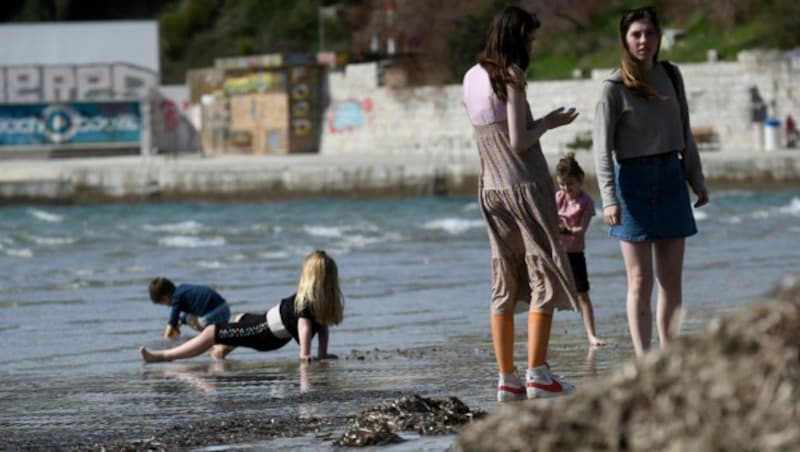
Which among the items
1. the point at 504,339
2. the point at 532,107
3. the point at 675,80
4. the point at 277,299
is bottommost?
the point at 277,299

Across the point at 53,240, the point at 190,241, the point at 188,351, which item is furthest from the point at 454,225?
the point at 188,351

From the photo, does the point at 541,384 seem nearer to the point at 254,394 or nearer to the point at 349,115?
the point at 254,394

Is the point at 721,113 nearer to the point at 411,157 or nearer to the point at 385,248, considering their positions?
the point at 411,157

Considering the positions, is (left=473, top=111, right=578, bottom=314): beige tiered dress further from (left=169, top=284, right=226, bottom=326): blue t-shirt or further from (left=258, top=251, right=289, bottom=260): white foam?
(left=258, top=251, right=289, bottom=260): white foam

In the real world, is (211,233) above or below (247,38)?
below

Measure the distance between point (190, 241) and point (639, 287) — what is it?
22.0m

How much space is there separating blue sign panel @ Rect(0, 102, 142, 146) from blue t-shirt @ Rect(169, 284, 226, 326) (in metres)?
51.3

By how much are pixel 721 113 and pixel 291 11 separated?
101ft

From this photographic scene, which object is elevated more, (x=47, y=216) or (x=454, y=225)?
(x=454, y=225)

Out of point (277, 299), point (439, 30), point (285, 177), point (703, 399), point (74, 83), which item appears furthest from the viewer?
point (74, 83)

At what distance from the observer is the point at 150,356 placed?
35.6 feet

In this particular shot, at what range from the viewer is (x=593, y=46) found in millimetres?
55000

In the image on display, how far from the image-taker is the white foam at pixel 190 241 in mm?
27625

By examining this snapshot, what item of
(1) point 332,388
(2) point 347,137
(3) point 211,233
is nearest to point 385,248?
(3) point 211,233
